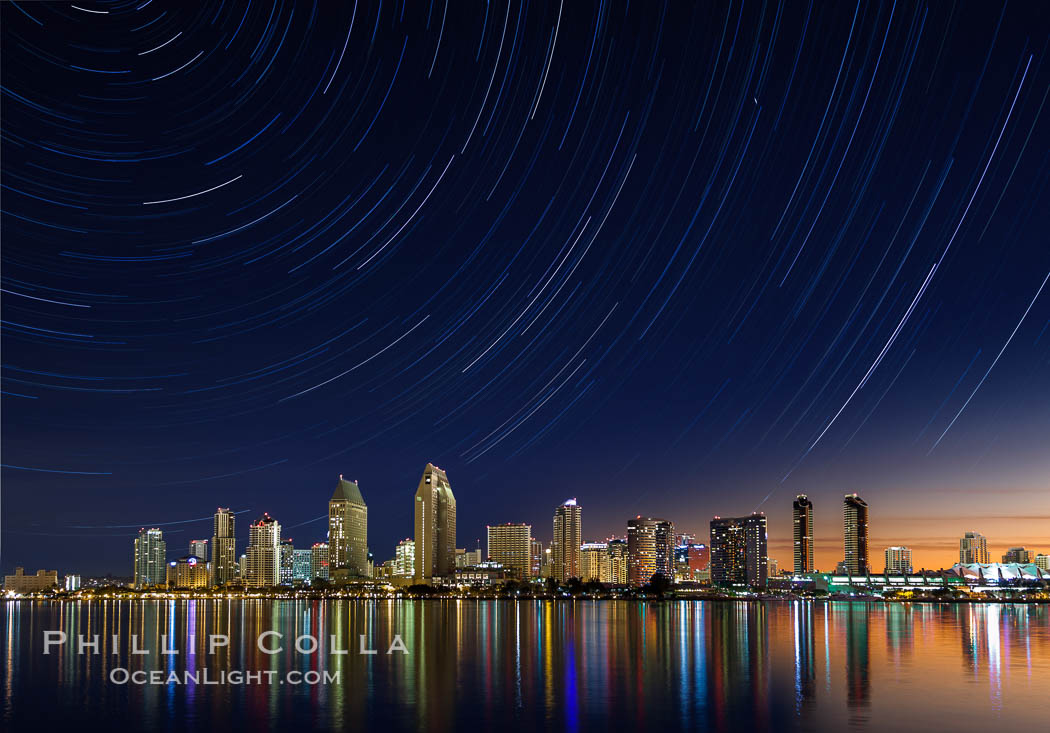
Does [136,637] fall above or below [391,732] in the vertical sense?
below

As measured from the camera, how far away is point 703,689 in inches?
1369

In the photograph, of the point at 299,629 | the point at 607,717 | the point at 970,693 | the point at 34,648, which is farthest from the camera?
the point at 299,629

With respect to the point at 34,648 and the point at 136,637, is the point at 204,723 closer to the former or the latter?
the point at 34,648

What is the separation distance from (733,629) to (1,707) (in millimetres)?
58253

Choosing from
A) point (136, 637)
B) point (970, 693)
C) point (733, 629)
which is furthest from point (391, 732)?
point (733, 629)

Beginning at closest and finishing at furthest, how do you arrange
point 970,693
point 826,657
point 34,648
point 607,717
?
point 607,717
point 970,693
point 826,657
point 34,648

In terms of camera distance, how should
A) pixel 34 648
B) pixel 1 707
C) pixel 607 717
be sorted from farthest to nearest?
1. pixel 34 648
2. pixel 1 707
3. pixel 607 717

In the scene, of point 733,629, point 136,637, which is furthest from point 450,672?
point 733,629

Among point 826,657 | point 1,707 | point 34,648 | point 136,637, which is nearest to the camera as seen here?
point 1,707

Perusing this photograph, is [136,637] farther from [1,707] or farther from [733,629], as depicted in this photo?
[733,629]

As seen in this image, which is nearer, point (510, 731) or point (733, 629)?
point (510, 731)

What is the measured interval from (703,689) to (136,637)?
4766 centimetres

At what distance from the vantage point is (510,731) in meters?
26.3

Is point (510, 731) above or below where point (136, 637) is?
above
